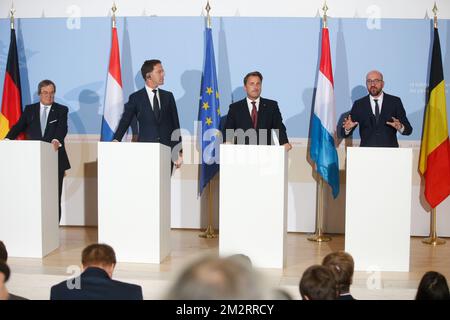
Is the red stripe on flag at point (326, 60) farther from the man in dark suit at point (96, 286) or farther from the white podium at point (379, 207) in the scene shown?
the man in dark suit at point (96, 286)

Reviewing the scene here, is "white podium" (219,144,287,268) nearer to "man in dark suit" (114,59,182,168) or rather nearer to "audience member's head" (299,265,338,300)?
"man in dark suit" (114,59,182,168)

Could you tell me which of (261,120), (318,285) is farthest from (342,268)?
(261,120)

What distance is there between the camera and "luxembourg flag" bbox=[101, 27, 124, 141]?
6.38 m

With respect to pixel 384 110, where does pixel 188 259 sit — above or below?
below

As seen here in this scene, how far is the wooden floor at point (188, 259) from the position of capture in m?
4.19

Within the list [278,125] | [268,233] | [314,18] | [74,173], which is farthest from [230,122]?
[74,173]

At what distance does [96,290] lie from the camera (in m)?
2.59

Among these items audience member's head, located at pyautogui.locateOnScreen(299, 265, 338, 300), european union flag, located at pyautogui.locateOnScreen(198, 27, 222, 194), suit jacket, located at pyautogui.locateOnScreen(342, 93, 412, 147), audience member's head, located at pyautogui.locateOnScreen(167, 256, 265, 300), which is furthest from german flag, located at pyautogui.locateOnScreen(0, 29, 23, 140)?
audience member's head, located at pyautogui.locateOnScreen(167, 256, 265, 300)

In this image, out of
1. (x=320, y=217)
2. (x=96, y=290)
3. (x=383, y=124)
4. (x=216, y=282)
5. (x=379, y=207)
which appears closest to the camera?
(x=216, y=282)

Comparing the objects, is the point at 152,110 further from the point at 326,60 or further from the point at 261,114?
the point at 326,60

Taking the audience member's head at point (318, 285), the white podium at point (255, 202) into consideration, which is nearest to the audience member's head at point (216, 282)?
the audience member's head at point (318, 285)

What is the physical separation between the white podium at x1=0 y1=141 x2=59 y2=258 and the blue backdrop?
1.90 meters

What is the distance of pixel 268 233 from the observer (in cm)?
467

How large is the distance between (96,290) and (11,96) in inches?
183
